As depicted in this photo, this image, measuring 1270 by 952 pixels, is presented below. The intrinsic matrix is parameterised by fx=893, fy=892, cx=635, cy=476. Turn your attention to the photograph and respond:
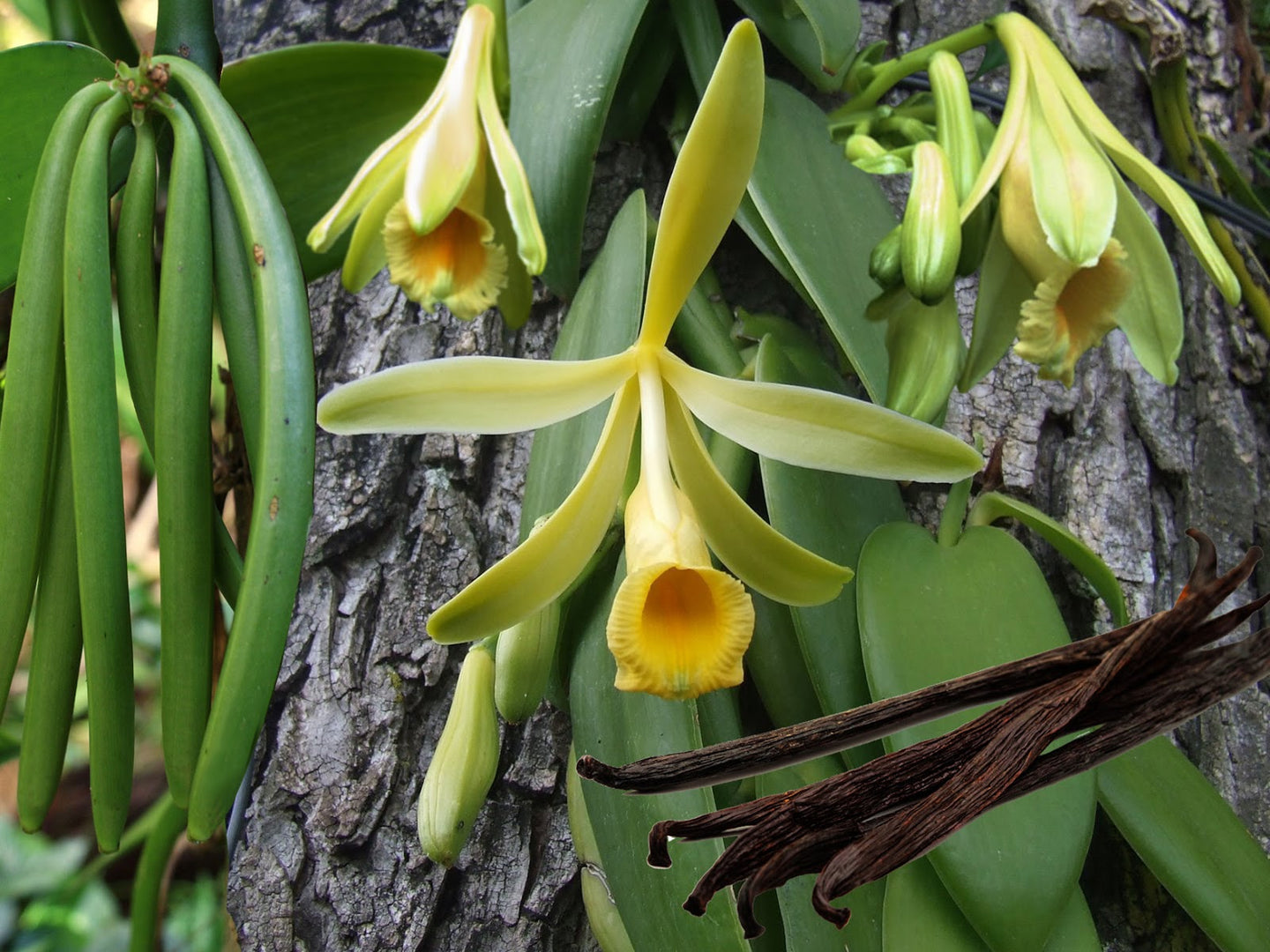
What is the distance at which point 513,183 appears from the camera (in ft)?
1.68

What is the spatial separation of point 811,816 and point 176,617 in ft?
1.16

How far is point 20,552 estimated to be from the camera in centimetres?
48

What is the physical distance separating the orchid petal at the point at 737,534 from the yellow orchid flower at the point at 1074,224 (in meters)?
0.20

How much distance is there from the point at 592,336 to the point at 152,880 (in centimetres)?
70

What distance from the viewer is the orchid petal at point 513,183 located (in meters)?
Answer: 0.48

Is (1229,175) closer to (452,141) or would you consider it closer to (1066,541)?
(1066,541)

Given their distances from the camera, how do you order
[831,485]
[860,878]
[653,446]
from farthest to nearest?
[831,485]
[653,446]
[860,878]

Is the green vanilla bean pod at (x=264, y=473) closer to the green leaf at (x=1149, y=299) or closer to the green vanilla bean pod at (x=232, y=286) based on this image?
the green vanilla bean pod at (x=232, y=286)

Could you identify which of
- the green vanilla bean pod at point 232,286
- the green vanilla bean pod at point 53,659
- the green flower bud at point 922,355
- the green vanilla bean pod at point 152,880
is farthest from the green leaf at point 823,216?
the green vanilla bean pod at point 152,880

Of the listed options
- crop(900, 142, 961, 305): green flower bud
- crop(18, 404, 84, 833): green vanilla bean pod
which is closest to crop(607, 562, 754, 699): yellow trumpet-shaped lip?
crop(900, 142, 961, 305): green flower bud

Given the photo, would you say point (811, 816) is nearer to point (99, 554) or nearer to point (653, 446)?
point (653, 446)

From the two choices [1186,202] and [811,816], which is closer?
[811,816]

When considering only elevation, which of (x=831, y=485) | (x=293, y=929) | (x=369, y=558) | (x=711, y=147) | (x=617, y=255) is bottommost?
(x=293, y=929)

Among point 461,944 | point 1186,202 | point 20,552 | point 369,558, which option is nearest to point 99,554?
point 20,552
